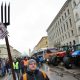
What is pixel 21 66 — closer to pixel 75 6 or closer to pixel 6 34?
pixel 6 34

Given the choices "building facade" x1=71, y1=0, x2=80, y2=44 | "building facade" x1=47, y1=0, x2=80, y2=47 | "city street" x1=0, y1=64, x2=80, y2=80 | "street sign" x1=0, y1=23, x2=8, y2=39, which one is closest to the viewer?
"street sign" x1=0, y1=23, x2=8, y2=39

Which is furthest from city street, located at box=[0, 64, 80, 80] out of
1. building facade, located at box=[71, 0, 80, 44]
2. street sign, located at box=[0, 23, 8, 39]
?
building facade, located at box=[71, 0, 80, 44]

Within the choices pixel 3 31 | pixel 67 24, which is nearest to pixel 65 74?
pixel 3 31

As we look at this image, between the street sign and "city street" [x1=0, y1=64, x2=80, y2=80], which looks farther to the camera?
"city street" [x1=0, y1=64, x2=80, y2=80]

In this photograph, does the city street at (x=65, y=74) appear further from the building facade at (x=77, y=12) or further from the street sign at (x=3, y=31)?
the building facade at (x=77, y=12)

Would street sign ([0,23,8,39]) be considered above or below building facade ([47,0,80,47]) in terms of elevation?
below

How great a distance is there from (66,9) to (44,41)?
69.5 meters

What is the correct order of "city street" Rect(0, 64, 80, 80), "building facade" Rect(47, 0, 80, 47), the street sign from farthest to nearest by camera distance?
"building facade" Rect(47, 0, 80, 47), "city street" Rect(0, 64, 80, 80), the street sign

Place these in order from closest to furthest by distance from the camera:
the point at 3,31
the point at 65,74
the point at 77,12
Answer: the point at 3,31
the point at 65,74
the point at 77,12

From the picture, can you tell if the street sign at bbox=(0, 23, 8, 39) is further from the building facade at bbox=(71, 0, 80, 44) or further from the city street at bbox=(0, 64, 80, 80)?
the building facade at bbox=(71, 0, 80, 44)

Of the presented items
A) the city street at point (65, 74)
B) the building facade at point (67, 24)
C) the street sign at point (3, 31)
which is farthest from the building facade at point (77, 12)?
the street sign at point (3, 31)

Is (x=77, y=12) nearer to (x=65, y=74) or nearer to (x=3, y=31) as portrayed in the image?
(x=65, y=74)

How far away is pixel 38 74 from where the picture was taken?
15.6ft

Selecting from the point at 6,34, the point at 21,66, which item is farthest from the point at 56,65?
the point at 6,34
